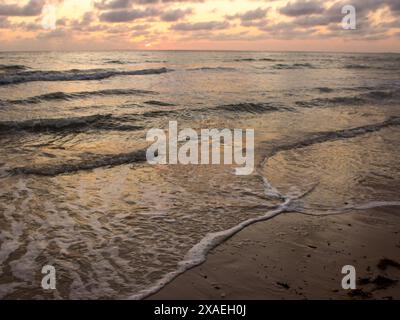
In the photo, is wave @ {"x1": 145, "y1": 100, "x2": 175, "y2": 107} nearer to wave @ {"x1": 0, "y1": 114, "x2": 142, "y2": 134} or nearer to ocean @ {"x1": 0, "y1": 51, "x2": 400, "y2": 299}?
ocean @ {"x1": 0, "y1": 51, "x2": 400, "y2": 299}

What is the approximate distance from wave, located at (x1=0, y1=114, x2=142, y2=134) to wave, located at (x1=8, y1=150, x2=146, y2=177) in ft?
12.1

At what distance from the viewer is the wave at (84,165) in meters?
7.80

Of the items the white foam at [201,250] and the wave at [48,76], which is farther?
the wave at [48,76]

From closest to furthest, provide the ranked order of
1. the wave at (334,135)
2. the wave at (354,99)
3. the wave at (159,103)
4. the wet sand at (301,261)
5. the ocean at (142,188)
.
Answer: the wet sand at (301,261) → the ocean at (142,188) → the wave at (334,135) → the wave at (159,103) → the wave at (354,99)

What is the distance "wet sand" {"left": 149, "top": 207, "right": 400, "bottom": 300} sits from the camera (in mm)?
3986

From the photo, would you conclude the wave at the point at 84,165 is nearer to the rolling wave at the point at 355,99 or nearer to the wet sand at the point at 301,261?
the wet sand at the point at 301,261

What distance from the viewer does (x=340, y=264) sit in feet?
14.7

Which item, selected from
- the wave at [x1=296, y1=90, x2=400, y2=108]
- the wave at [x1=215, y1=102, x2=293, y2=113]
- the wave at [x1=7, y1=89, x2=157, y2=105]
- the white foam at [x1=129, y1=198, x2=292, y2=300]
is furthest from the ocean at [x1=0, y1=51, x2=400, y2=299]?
the wave at [x1=296, y1=90, x2=400, y2=108]

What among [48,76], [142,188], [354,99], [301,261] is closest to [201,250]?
[301,261]

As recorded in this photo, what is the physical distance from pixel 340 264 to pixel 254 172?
363 cm

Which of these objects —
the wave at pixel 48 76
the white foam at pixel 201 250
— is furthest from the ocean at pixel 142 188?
the wave at pixel 48 76

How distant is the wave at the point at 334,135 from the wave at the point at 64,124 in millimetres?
4977

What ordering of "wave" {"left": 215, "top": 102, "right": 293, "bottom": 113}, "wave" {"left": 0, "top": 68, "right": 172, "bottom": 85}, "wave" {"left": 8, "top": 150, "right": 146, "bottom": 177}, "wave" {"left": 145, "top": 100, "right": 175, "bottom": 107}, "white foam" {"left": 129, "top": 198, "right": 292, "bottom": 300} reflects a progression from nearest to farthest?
"white foam" {"left": 129, "top": 198, "right": 292, "bottom": 300}, "wave" {"left": 8, "top": 150, "right": 146, "bottom": 177}, "wave" {"left": 215, "top": 102, "right": 293, "bottom": 113}, "wave" {"left": 145, "top": 100, "right": 175, "bottom": 107}, "wave" {"left": 0, "top": 68, "right": 172, "bottom": 85}
